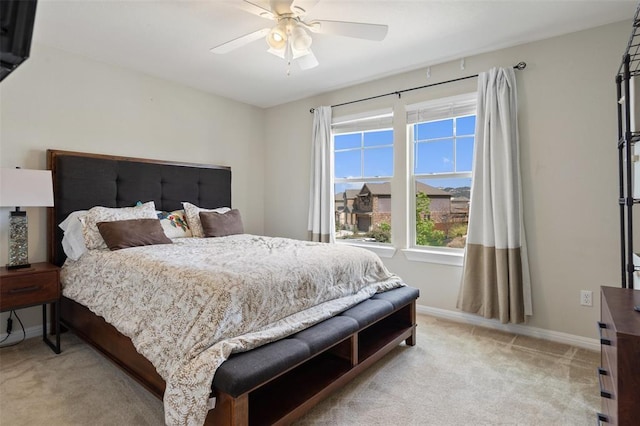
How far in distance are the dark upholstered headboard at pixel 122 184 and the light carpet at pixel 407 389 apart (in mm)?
1049

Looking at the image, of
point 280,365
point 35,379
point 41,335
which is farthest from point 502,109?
point 41,335

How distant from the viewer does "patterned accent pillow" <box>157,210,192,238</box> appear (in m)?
3.24

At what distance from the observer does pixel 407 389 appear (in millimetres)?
2012

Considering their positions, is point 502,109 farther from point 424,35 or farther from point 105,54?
point 105,54

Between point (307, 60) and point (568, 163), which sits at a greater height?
point (307, 60)

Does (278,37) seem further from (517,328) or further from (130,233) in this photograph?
(517,328)

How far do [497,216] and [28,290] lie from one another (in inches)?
146

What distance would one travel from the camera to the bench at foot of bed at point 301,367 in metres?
1.38

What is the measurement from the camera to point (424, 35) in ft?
8.89

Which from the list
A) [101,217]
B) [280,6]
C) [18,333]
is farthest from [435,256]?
[18,333]

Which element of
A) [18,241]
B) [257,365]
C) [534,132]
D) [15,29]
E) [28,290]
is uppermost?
[534,132]

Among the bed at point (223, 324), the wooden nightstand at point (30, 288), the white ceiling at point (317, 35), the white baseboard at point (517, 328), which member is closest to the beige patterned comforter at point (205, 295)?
the bed at point (223, 324)

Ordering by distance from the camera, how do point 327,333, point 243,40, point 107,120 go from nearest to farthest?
point 327,333 → point 243,40 → point 107,120

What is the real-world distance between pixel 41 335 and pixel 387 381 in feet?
9.60
